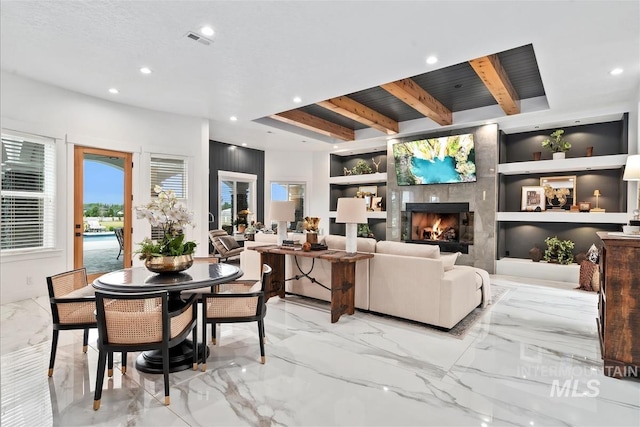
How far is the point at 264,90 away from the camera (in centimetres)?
466

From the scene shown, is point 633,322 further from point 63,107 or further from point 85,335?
point 63,107

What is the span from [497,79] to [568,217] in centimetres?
301

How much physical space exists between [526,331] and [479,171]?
3.73m

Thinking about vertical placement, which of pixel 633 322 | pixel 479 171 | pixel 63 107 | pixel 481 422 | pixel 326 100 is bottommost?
pixel 481 422

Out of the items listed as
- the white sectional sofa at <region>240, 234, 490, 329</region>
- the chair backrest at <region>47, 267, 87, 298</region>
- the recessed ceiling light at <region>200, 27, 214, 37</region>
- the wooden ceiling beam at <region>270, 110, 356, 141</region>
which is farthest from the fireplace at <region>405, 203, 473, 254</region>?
the chair backrest at <region>47, 267, 87, 298</region>

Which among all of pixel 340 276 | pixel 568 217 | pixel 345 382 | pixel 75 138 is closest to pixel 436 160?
pixel 568 217

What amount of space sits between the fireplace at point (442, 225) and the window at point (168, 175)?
4696 millimetres

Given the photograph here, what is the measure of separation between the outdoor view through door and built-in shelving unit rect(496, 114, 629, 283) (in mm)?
6654

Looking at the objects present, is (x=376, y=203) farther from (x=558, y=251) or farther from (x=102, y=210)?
(x=102, y=210)

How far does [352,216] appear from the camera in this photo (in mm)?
3754

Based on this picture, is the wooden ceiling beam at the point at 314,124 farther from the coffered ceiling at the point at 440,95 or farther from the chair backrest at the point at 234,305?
the chair backrest at the point at 234,305

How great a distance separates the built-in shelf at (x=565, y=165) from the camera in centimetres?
524

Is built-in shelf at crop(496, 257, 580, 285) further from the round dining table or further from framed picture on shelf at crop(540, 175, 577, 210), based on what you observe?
the round dining table

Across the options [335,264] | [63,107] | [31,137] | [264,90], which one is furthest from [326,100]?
[31,137]
